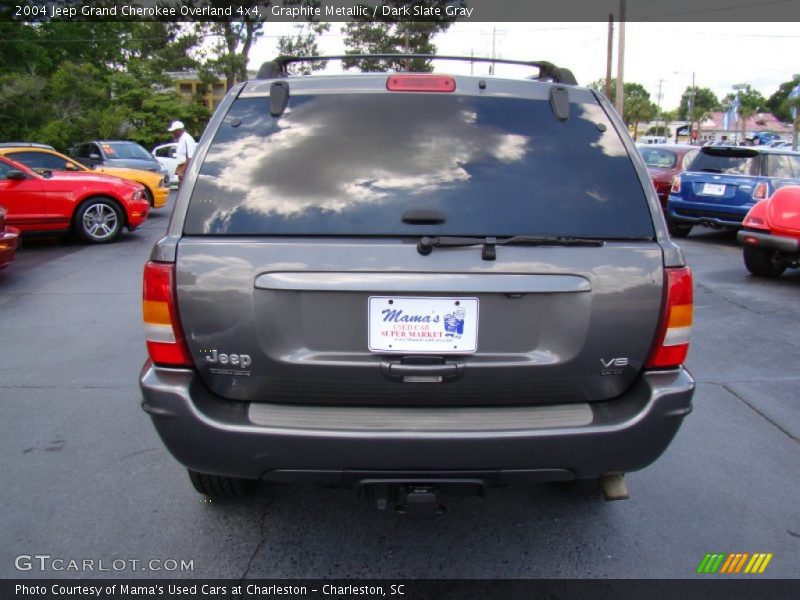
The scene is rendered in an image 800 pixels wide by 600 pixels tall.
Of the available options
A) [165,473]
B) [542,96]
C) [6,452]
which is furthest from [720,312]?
[6,452]

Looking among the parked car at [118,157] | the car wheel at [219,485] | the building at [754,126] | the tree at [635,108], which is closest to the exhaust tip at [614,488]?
the car wheel at [219,485]

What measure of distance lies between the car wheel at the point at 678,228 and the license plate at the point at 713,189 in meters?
0.89

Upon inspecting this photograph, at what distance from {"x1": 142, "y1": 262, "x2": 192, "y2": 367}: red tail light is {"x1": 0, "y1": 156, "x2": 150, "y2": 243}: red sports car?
9.28 metres

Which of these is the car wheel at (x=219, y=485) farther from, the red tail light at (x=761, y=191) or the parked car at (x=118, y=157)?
the parked car at (x=118, y=157)

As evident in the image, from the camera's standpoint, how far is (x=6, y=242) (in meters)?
7.73

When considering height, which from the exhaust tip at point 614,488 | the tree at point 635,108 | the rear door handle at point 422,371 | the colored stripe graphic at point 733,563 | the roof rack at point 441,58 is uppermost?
the tree at point 635,108

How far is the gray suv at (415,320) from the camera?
2.30 m

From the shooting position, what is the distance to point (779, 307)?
7219 millimetres

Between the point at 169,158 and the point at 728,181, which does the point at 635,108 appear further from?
the point at 728,181

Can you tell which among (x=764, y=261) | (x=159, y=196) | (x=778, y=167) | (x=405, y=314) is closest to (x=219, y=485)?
(x=405, y=314)

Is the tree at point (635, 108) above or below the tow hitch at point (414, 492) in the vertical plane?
above

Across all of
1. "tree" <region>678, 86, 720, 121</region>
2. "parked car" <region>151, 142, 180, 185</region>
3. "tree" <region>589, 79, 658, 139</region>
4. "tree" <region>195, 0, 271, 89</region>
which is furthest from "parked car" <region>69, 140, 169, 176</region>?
"tree" <region>678, 86, 720, 121</region>

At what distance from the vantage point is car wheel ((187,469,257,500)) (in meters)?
2.95
